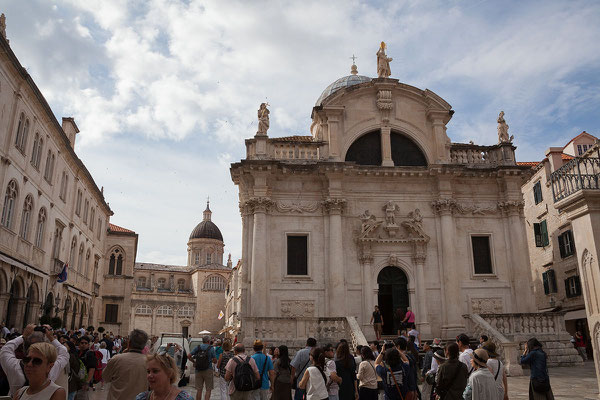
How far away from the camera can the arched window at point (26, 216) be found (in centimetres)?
2353

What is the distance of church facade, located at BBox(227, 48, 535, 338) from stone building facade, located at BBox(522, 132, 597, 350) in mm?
7434

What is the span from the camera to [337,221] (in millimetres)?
23562

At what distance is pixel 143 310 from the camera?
77125 millimetres

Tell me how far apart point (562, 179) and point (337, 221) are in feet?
42.0

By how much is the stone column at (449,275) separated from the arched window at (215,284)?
62.5 m

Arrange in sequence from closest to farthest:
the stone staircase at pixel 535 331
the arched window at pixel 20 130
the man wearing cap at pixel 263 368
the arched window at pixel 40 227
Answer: the man wearing cap at pixel 263 368 → the stone staircase at pixel 535 331 → the arched window at pixel 20 130 → the arched window at pixel 40 227

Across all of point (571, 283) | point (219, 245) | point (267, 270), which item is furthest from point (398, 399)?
point (219, 245)

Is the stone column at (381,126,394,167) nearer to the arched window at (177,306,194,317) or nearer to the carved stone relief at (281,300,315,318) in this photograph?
the carved stone relief at (281,300,315,318)

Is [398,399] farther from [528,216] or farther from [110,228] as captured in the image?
[110,228]

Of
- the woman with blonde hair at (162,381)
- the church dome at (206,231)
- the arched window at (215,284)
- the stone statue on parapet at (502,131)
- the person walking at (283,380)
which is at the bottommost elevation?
the person walking at (283,380)

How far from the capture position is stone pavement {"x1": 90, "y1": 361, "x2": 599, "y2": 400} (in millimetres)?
12611

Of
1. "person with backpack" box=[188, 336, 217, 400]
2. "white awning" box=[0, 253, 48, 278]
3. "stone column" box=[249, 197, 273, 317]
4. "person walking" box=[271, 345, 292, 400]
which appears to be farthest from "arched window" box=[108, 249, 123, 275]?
"person walking" box=[271, 345, 292, 400]

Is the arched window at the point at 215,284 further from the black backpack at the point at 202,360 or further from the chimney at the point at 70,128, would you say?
the black backpack at the point at 202,360

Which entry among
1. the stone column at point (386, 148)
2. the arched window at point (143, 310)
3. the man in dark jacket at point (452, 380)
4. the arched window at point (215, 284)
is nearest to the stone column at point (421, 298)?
the stone column at point (386, 148)
